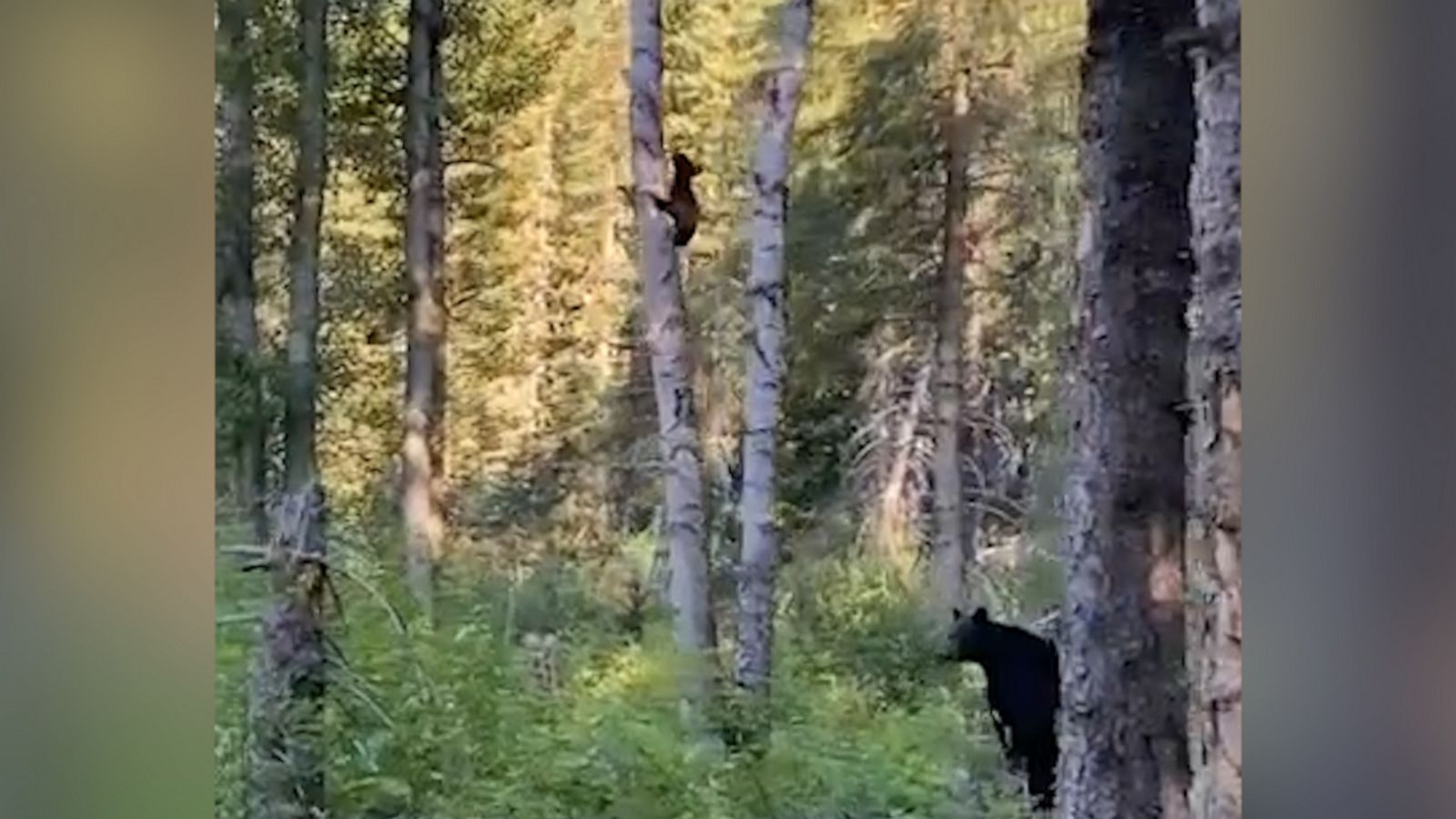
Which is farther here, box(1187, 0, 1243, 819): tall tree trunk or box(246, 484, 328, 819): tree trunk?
box(246, 484, 328, 819): tree trunk

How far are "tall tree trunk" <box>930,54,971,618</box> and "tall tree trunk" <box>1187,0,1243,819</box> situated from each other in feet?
0.60

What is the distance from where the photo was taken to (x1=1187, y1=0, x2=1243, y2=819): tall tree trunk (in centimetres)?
123

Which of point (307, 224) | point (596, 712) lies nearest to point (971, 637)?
point (596, 712)

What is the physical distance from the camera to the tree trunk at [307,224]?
138 centimetres

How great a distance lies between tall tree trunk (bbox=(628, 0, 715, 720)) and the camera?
4.41 ft

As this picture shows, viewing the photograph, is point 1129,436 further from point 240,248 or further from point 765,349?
point 240,248

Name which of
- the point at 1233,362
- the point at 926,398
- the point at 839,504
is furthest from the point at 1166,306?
the point at 839,504

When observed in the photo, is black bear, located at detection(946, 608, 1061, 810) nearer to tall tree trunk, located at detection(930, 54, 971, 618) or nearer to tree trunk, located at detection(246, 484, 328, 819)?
tall tree trunk, located at detection(930, 54, 971, 618)

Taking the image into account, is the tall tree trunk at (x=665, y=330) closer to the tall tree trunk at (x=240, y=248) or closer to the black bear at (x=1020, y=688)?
the black bear at (x=1020, y=688)

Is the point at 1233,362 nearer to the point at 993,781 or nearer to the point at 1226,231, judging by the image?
the point at 1226,231

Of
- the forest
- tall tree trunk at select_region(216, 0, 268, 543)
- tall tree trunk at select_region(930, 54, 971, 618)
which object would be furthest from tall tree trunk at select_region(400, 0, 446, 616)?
tall tree trunk at select_region(930, 54, 971, 618)

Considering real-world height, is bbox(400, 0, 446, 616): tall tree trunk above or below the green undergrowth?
above

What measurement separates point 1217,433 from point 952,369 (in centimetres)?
22

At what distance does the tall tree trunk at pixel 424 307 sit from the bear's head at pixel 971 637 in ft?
1.46
